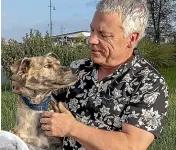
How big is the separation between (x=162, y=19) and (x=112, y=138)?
121 feet

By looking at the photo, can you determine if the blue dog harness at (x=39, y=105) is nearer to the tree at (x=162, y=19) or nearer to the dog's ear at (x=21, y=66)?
the dog's ear at (x=21, y=66)

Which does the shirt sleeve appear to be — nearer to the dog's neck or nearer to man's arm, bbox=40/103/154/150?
man's arm, bbox=40/103/154/150

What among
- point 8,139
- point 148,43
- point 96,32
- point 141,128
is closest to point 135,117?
point 141,128

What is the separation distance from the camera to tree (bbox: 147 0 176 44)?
38.4m

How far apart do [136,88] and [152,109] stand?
0.50 ft

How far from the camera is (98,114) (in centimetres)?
303

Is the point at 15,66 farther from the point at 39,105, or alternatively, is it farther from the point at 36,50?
the point at 36,50

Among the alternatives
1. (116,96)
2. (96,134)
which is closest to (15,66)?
(116,96)

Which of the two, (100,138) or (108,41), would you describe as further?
(108,41)

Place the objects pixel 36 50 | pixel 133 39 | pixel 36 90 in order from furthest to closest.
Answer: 1. pixel 36 50
2. pixel 36 90
3. pixel 133 39

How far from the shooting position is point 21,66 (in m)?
3.53

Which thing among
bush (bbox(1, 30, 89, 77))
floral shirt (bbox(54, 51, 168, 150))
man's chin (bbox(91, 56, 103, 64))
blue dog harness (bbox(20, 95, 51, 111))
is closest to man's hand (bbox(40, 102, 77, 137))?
floral shirt (bbox(54, 51, 168, 150))

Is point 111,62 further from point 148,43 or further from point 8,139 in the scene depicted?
point 148,43

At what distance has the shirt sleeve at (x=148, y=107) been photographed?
282 cm
